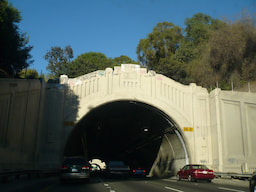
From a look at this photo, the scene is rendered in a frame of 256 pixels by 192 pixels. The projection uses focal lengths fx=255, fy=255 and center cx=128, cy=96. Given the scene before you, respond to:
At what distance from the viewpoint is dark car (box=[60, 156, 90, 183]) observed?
16125mm

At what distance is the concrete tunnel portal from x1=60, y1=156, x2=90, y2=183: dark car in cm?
1123

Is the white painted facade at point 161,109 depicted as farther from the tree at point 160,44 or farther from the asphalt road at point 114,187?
the tree at point 160,44

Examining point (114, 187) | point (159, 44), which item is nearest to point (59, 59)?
point (159, 44)

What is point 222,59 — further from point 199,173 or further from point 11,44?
point 11,44

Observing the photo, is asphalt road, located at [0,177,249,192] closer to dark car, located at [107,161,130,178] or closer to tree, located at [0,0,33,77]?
dark car, located at [107,161,130,178]

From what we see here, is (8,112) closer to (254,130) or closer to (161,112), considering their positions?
(161,112)

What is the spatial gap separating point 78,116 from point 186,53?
40.1 metres

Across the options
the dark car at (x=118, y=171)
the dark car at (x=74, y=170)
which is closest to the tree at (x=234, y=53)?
the dark car at (x=118, y=171)

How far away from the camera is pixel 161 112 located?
98.1 feet

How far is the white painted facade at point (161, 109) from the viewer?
26.3 m

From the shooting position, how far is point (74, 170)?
16.2 meters

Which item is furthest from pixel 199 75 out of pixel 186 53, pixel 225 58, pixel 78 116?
pixel 78 116

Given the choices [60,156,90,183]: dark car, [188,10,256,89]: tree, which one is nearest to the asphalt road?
[60,156,90,183]: dark car

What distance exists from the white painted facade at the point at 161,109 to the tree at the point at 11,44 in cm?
919
